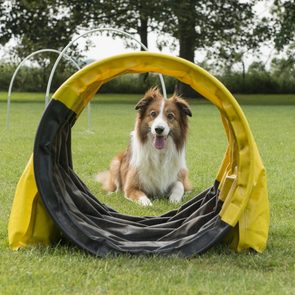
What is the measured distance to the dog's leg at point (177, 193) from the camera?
632 centimetres

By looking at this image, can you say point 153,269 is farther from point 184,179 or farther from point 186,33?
point 186,33

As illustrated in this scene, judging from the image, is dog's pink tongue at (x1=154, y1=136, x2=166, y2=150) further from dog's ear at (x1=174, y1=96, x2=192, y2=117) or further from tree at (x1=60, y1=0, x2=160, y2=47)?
A: tree at (x1=60, y1=0, x2=160, y2=47)

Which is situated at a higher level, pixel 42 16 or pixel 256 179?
pixel 42 16

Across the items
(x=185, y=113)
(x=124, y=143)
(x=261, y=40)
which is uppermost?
(x=261, y=40)

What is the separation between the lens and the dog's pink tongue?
20.8 ft

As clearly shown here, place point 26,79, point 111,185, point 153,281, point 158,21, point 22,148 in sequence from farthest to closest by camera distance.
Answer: point 26,79, point 158,21, point 22,148, point 111,185, point 153,281

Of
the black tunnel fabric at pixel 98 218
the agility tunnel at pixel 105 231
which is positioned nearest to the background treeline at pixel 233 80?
the black tunnel fabric at pixel 98 218

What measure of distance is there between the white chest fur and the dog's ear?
15.9 inches

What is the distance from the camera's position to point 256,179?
4211 mm

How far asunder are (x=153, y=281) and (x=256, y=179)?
118 centimetres

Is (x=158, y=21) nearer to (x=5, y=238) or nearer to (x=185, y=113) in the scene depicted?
(x=185, y=113)

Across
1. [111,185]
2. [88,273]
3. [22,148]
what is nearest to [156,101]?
[111,185]

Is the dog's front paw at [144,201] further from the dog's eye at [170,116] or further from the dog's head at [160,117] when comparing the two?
the dog's eye at [170,116]

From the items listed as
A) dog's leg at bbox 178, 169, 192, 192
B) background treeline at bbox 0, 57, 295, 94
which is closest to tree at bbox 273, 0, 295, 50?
background treeline at bbox 0, 57, 295, 94
